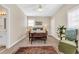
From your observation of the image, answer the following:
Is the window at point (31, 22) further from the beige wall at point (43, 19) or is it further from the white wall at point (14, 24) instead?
the white wall at point (14, 24)

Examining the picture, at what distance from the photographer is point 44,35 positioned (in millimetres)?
6648

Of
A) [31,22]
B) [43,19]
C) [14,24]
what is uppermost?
[43,19]

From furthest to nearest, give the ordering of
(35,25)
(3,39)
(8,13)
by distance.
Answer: (35,25) → (3,39) → (8,13)

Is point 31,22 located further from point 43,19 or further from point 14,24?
point 14,24

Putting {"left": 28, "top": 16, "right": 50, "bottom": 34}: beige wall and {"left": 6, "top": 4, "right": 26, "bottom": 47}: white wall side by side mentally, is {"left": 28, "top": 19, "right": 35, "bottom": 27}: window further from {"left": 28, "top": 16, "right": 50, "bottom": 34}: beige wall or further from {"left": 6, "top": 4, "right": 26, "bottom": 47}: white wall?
{"left": 6, "top": 4, "right": 26, "bottom": 47}: white wall

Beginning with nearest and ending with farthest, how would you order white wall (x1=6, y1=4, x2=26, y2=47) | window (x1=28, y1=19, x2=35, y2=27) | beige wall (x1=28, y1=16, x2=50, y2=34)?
white wall (x1=6, y1=4, x2=26, y2=47)
window (x1=28, y1=19, x2=35, y2=27)
beige wall (x1=28, y1=16, x2=50, y2=34)

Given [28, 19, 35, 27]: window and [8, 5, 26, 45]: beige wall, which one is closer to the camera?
[8, 5, 26, 45]: beige wall

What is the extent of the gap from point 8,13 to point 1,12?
38.3 inches

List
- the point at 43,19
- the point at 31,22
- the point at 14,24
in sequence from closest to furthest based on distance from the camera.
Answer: the point at 14,24 < the point at 31,22 < the point at 43,19

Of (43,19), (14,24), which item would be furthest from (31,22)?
(14,24)

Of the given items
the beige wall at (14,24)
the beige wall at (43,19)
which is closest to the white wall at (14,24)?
the beige wall at (14,24)

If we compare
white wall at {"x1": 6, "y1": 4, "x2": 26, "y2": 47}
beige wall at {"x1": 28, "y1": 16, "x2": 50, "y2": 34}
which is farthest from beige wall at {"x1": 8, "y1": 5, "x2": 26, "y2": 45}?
beige wall at {"x1": 28, "y1": 16, "x2": 50, "y2": 34}
